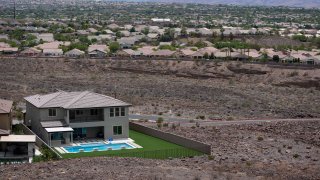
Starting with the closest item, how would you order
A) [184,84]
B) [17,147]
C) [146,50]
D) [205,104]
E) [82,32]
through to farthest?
[17,147] → [205,104] → [184,84] → [146,50] → [82,32]

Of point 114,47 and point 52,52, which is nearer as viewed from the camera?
point 52,52

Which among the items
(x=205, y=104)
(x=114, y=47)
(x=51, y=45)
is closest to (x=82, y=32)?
(x=51, y=45)

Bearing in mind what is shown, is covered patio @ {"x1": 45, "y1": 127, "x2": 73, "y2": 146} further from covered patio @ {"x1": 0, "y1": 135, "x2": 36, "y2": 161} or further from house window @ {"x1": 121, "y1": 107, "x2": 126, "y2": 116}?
house window @ {"x1": 121, "y1": 107, "x2": 126, "y2": 116}

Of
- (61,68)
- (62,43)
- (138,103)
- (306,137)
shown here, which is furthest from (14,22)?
(306,137)

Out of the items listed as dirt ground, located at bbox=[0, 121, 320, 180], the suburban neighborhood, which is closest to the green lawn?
the suburban neighborhood

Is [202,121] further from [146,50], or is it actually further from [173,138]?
[146,50]

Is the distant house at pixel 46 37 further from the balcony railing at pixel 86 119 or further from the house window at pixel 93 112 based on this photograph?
the balcony railing at pixel 86 119

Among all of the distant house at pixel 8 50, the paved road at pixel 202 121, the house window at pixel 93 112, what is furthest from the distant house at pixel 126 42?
the house window at pixel 93 112
